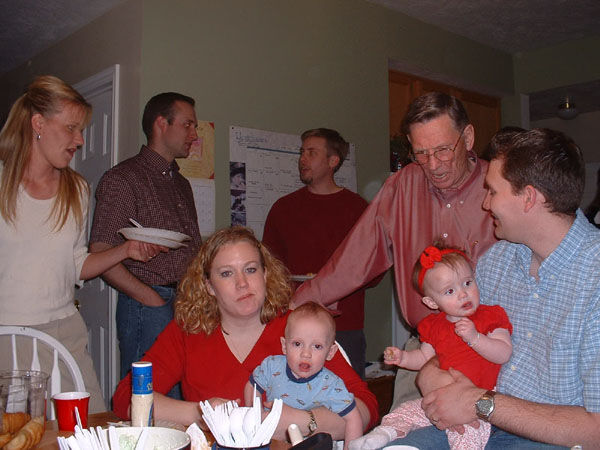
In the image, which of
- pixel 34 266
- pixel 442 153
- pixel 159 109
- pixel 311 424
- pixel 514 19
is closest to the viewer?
pixel 311 424

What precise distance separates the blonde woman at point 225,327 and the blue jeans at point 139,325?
1.04 m

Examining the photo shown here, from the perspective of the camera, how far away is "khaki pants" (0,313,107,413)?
196 cm

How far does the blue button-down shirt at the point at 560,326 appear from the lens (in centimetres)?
143

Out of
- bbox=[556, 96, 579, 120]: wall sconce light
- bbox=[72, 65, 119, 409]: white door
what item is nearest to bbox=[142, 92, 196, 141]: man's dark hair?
bbox=[72, 65, 119, 409]: white door

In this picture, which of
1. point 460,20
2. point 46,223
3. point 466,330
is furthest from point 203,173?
point 460,20

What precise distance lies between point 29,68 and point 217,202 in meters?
2.89

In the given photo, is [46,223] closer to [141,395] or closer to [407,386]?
[141,395]

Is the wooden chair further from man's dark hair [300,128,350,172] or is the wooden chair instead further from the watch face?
man's dark hair [300,128,350,172]

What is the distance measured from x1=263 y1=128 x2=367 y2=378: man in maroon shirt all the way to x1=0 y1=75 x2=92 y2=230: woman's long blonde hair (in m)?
1.49

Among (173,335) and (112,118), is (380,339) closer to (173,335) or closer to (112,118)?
(112,118)

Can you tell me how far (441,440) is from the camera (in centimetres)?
169

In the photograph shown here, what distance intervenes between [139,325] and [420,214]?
1.51 m

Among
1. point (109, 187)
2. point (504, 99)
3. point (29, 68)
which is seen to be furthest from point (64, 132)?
point (504, 99)

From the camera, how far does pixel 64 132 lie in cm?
235
